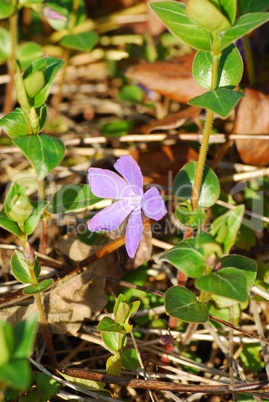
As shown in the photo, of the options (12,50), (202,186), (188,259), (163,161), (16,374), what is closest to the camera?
(16,374)

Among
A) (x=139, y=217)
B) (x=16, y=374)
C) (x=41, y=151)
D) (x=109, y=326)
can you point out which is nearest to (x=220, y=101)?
(x=139, y=217)

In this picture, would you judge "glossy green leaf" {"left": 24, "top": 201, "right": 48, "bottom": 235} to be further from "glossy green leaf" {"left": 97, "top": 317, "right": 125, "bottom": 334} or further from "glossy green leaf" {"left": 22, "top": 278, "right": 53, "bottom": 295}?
"glossy green leaf" {"left": 97, "top": 317, "right": 125, "bottom": 334}

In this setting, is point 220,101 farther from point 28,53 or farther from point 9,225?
point 28,53

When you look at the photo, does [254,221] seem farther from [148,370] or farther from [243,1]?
[243,1]

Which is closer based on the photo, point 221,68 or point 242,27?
point 242,27

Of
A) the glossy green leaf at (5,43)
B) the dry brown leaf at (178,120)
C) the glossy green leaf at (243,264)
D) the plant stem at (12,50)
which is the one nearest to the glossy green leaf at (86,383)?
the glossy green leaf at (243,264)

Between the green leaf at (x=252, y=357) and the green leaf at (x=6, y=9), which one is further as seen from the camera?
the green leaf at (x=6, y=9)

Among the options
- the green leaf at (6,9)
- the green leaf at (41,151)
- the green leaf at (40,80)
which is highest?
the green leaf at (6,9)

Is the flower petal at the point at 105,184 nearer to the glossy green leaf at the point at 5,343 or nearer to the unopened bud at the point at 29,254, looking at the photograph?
the unopened bud at the point at 29,254

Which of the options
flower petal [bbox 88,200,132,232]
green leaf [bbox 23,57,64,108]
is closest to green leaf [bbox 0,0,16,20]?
green leaf [bbox 23,57,64,108]
